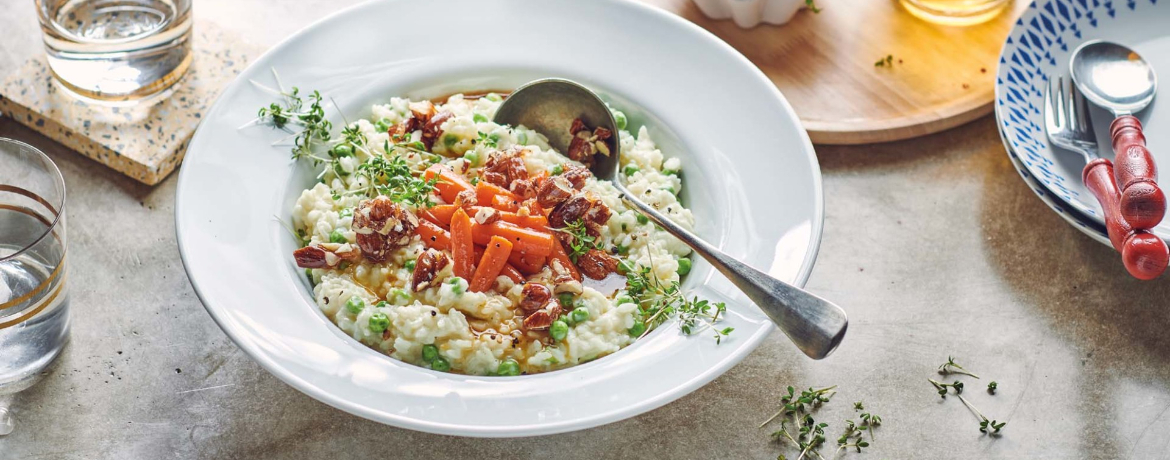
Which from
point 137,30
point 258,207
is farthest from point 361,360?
point 137,30

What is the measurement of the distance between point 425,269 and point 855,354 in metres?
1.66

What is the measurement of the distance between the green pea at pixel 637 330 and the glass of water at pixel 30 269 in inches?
77.4

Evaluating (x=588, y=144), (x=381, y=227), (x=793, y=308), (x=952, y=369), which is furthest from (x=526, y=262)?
(x=952, y=369)

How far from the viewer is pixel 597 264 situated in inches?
132

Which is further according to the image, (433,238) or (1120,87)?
(1120,87)

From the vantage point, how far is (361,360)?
9.50 feet

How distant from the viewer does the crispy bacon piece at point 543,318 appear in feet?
10.1

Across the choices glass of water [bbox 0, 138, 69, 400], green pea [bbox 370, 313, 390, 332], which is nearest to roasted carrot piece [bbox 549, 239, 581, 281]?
green pea [bbox 370, 313, 390, 332]

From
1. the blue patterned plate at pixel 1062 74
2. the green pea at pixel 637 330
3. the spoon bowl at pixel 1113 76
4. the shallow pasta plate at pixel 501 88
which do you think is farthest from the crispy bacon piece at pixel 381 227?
the spoon bowl at pixel 1113 76

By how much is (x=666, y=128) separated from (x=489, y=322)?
1.19m

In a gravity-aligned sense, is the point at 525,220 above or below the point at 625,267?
above

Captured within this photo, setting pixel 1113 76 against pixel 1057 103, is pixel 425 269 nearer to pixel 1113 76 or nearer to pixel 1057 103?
pixel 1057 103

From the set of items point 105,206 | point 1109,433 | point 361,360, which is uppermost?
point 361,360

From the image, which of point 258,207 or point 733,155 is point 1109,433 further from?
point 258,207
